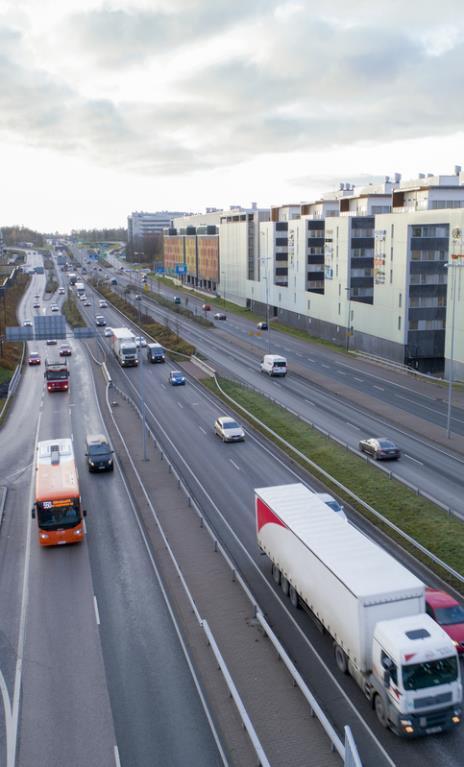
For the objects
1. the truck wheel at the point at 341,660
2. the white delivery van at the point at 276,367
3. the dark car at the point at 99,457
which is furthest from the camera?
the white delivery van at the point at 276,367

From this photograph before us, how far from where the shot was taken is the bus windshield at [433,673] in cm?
1627

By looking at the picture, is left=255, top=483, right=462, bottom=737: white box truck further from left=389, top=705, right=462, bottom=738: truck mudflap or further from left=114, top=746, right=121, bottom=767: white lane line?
left=114, top=746, right=121, bottom=767: white lane line

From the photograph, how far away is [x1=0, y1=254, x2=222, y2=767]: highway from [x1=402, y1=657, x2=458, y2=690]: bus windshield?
4.96 m

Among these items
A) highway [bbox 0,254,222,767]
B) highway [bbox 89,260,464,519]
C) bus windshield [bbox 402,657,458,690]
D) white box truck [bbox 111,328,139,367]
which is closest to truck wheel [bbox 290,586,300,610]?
highway [bbox 0,254,222,767]

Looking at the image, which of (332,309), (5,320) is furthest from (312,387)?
(5,320)

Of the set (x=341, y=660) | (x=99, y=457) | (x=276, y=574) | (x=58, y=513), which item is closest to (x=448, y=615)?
(x=341, y=660)

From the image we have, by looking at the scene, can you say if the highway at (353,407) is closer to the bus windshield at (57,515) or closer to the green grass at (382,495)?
the green grass at (382,495)

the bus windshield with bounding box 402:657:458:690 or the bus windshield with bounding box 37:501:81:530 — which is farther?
the bus windshield with bounding box 37:501:81:530

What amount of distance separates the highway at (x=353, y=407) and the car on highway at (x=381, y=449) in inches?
24.3

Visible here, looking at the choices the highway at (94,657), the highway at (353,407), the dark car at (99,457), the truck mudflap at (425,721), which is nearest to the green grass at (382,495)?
the highway at (353,407)

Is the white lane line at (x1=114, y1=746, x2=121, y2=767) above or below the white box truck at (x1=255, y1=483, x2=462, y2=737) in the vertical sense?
below

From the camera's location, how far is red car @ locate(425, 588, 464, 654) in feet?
66.1

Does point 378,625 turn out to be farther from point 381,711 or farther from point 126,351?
point 126,351

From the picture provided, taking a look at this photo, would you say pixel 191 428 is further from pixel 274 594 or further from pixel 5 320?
pixel 5 320
